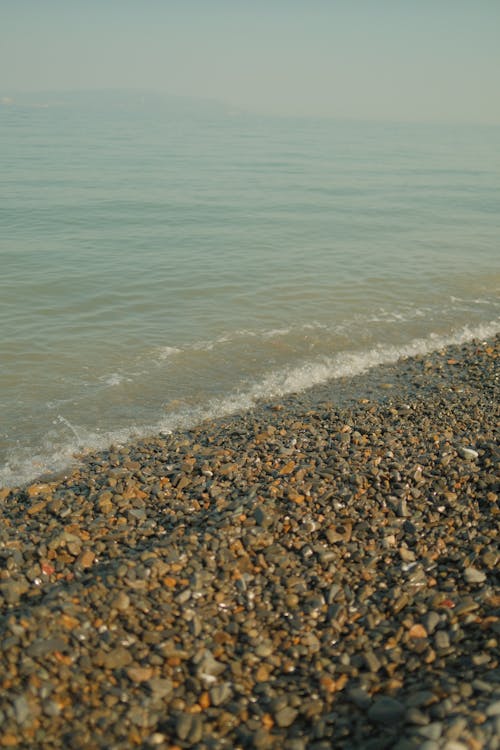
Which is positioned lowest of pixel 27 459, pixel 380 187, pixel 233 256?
pixel 27 459

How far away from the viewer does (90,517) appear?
666 centimetres

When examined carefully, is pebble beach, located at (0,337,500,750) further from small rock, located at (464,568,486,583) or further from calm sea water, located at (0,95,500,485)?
calm sea water, located at (0,95,500,485)

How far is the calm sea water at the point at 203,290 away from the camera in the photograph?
11250 millimetres

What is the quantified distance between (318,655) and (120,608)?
1.73 meters

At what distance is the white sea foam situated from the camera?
904cm

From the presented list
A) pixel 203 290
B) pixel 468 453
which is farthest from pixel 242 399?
pixel 203 290

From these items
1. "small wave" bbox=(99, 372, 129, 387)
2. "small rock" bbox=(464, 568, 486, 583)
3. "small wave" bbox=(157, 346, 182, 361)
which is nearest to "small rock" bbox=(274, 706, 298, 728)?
"small rock" bbox=(464, 568, 486, 583)

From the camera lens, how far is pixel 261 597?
544cm

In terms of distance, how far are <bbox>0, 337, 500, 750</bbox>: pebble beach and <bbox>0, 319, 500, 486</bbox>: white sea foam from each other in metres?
0.87

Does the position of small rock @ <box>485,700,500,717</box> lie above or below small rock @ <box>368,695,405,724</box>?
above

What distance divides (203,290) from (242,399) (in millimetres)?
7125

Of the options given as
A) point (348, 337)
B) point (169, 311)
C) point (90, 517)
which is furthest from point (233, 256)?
point (90, 517)

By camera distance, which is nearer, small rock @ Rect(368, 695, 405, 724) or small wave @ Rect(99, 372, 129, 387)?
small rock @ Rect(368, 695, 405, 724)

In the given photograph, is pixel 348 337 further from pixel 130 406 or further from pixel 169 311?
pixel 130 406
